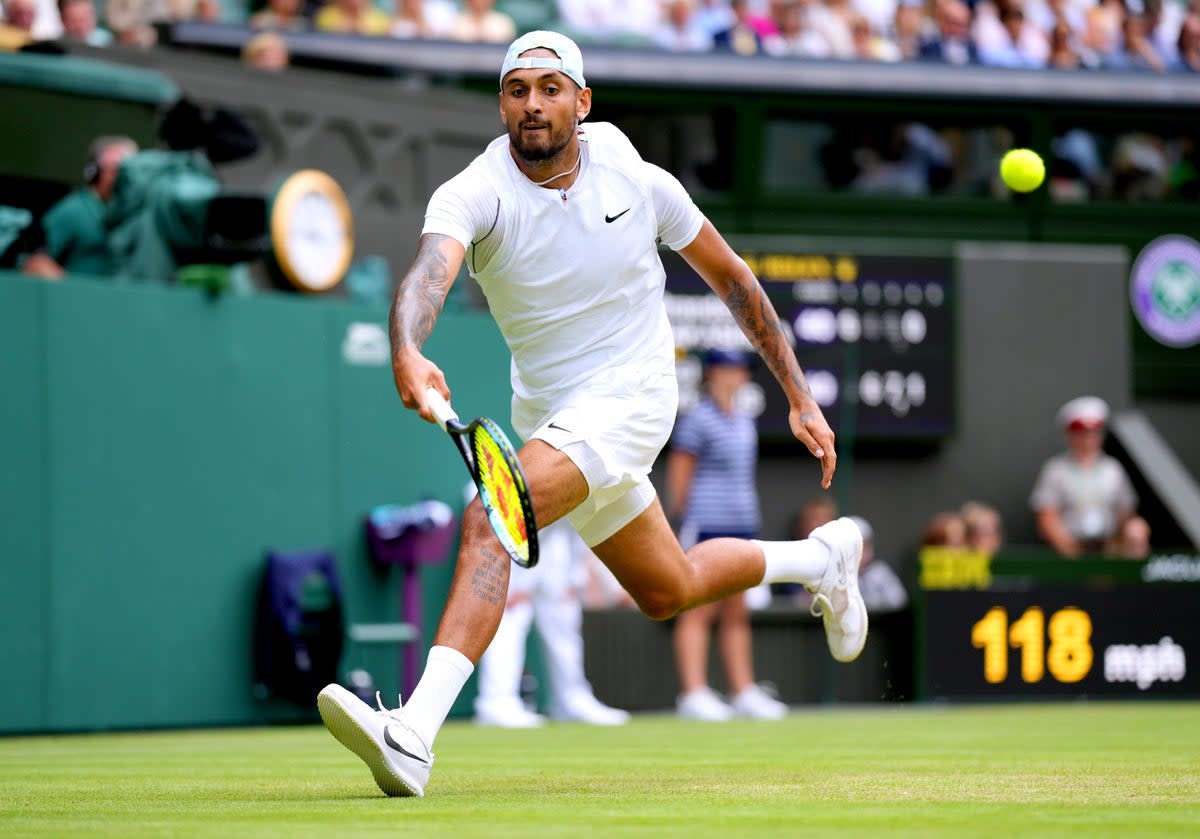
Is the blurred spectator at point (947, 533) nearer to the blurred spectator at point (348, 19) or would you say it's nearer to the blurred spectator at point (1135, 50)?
the blurred spectator at point (1135, 50)

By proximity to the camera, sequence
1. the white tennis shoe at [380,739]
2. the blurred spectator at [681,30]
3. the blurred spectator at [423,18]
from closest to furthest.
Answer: the white tennis shoe at [380,739] < the blurred spectator at [423,18] < the blurred spectator at [681,30]

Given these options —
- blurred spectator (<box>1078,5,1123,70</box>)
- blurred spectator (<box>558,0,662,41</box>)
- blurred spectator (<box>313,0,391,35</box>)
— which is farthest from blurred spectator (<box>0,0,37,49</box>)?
blurred spectator (<box>1078,5,1123,70</box>)

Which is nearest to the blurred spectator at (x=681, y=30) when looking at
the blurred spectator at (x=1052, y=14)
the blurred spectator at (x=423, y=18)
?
the blurred spectator at (x=423, y=18)

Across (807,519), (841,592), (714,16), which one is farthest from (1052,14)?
(841,592)

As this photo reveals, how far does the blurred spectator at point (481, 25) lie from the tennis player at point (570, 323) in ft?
30.6

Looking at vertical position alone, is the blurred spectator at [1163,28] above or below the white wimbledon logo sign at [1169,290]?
above

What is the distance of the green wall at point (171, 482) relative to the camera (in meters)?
9.77

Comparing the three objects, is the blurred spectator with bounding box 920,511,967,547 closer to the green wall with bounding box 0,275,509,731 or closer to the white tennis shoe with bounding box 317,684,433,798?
the green wall with bounding box 0,275,509,731

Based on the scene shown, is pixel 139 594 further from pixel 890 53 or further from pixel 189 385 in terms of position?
pixel 890 53

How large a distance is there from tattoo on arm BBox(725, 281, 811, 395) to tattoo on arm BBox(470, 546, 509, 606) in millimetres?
1444

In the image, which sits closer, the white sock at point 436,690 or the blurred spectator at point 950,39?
the white sock at point 436,690

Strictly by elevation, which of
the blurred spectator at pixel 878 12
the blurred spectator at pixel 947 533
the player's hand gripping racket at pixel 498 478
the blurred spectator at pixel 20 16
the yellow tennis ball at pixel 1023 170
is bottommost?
the blurred spectator at pixel 947 533

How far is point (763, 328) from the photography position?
21.7 feet

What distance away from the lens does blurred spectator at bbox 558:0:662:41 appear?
1609 cm
